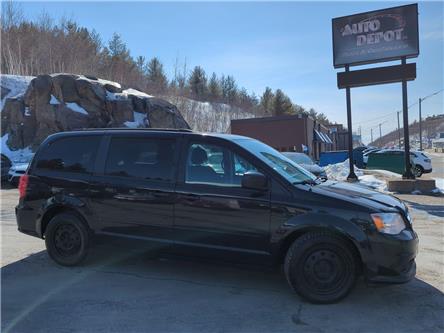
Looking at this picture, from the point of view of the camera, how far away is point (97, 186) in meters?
5.77

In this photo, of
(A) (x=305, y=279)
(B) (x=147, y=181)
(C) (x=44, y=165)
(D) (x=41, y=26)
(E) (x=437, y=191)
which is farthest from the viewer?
(D) (x=41, y=26)

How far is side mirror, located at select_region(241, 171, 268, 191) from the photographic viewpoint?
4809mm

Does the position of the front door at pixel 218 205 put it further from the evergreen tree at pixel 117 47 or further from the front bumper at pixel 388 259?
the evergreen tree at pixel 117 47

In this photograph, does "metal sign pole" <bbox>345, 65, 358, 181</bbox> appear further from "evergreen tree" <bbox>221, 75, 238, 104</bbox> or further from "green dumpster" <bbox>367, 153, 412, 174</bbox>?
"evergreen tree" <bbox>221, 75, 238, 104</bbox>

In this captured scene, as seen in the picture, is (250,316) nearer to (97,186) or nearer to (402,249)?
(402,249)

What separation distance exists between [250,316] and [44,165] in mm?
3592

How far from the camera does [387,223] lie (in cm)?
457

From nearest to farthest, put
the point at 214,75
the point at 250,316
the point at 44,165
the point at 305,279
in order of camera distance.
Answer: the point at 250,316
the point at 305,279
the point at 44,165
the point at 214,75

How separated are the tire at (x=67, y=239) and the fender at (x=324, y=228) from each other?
101 inches

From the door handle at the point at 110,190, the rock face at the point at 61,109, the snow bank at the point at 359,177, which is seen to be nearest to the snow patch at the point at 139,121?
the rock face at the point at 61,109

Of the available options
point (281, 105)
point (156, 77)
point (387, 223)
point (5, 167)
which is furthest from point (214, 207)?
point (281, 105)

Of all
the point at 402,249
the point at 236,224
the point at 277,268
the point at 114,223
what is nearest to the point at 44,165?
the point at 114,223

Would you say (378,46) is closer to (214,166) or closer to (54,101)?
(214,166)

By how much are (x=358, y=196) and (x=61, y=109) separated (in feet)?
97.8
